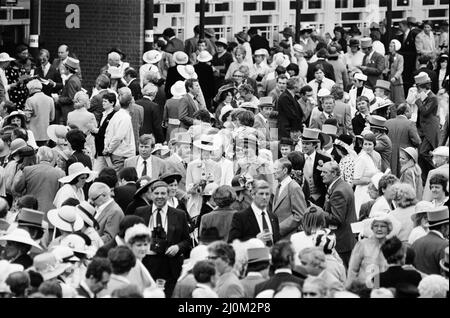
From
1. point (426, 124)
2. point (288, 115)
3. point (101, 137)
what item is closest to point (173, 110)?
point (288, 115)

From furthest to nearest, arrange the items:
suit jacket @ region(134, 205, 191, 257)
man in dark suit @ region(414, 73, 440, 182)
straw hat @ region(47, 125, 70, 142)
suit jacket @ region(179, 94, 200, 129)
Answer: man in dark suit @ region(414, 73, 440, 182) < suit jacket @ region(179, 94, 200, 129) < straw hat @ region(47, 125, 70, 142) < suit jacket @ region(134, 205, 191, 257)

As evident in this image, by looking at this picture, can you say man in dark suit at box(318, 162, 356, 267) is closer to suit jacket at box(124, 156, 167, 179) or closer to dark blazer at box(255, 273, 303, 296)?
suit jacket at box(124, 156, 167, 179)

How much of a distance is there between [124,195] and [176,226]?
131cm

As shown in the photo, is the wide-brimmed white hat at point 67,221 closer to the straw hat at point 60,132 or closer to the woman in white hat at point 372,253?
the woman in white hat at point 372,253

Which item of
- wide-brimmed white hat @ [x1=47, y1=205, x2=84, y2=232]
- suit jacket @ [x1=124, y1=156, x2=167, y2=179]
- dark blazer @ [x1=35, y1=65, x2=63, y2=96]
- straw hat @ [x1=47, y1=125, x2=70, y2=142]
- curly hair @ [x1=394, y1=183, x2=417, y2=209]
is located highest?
dark blazer @ [x1=35, y1=65, x2=63, y2=96]

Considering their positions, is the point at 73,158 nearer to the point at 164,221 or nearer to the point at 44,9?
the point at 164,221

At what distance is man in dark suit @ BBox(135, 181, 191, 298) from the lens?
1387 cm

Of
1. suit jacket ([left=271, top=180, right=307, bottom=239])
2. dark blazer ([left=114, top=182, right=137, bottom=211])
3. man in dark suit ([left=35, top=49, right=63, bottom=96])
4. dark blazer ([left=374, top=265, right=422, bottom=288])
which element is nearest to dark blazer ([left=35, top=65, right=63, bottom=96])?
man in dark suit ([left=35, top=49, right=63, bottom=96])

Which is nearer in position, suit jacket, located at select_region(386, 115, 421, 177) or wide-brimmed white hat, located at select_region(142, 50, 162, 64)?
suit jacket, located at select_region(386, 115, 421, 177)

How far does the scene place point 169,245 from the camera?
1390 cm

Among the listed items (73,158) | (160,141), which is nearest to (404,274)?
(73,158)

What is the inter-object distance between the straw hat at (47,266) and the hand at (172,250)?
6.24ft

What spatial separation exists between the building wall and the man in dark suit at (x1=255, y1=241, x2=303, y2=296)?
16189mm
